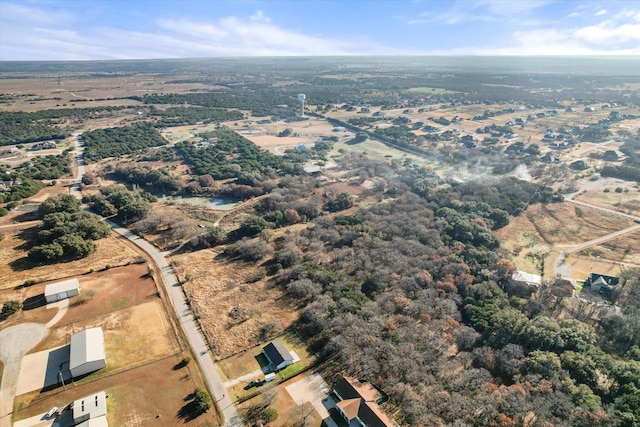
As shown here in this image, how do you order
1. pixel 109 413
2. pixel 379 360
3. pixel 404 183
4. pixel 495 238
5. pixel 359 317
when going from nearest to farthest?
pixel 109 413 → pixel 379 360 → pixel 359 317 → pixel 495 238 → pixel 404 183

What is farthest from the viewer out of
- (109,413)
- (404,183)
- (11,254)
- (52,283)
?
(404,183)

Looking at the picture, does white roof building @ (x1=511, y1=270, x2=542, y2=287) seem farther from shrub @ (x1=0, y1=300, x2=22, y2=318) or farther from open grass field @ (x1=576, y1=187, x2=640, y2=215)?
shrub @ (x1=0, y1=300, x2=22, y2=318)

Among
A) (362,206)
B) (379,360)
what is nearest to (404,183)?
(362,206)

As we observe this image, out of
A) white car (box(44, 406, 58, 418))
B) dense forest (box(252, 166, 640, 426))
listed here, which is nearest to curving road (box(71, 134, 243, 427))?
dense forest (box(252, 166, 640, 426))

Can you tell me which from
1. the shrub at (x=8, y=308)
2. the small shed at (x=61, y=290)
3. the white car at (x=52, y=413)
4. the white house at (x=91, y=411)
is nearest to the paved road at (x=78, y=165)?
the small shed at (x=61, y=290)

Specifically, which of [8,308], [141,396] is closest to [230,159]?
[8,308]

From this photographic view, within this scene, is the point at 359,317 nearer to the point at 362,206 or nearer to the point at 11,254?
the point at 362,206

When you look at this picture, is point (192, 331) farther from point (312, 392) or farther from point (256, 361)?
point (312, 392)
